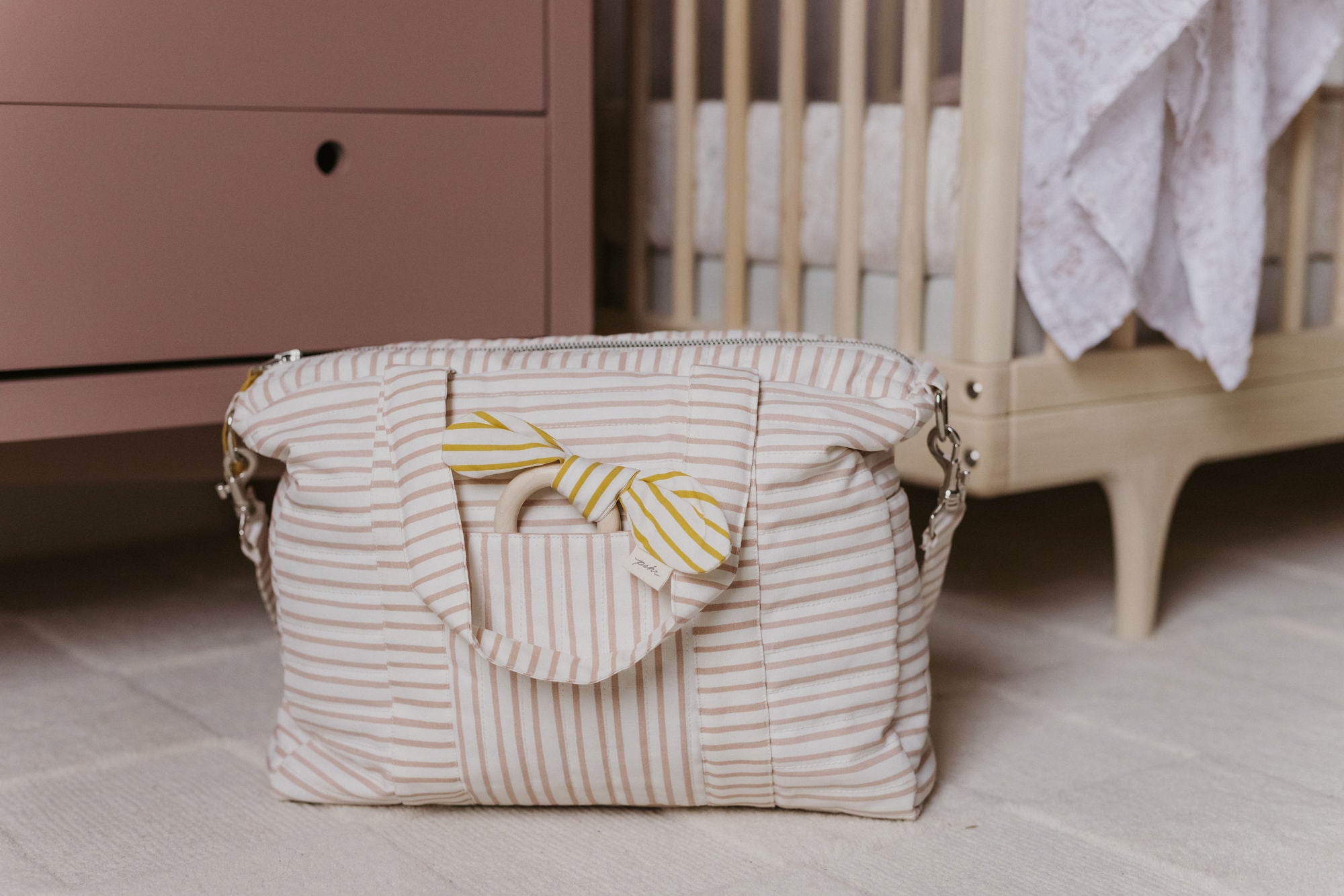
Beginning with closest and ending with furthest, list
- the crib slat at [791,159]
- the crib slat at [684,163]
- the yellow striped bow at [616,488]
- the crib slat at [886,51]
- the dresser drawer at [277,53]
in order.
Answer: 1. the yellow striped bow at [616,488]
2. the dresser drawer at [277,53]
3. the crib slat at [791,159]
4. the crib slat at [684,163]
5. the crib slat at [886,51]

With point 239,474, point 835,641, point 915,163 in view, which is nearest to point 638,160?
point 915,163

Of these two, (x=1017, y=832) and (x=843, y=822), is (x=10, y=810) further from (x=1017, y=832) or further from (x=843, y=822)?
(x=1017, y=832)

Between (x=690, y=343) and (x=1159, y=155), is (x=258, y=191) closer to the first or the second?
(x=690, y=343)

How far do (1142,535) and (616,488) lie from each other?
0.67m

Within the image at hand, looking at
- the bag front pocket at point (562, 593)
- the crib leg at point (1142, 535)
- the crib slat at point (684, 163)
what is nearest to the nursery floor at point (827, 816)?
the crib leg at point (1142, 535)

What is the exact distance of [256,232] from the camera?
114 centimetres

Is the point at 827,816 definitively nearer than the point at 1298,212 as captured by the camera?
Yes

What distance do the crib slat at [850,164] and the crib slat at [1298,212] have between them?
435mm

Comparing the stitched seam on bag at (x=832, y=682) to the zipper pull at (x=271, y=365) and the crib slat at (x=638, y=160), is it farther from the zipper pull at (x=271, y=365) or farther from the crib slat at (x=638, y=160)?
the crib slat at (x=638, y=160)

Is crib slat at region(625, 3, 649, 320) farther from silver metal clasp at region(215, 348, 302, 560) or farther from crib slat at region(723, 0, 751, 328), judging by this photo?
silver metal clasp at region(215, 348, 302, 560)

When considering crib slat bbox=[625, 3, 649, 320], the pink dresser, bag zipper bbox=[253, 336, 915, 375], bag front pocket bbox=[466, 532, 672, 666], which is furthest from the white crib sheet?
bag front pocket bbox=[466, 532, 672, 666]

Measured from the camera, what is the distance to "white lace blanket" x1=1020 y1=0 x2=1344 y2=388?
43.3 inches

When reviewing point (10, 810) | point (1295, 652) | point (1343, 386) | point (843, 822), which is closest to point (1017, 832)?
point (843, 822)

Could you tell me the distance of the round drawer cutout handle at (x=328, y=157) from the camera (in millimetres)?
1182
